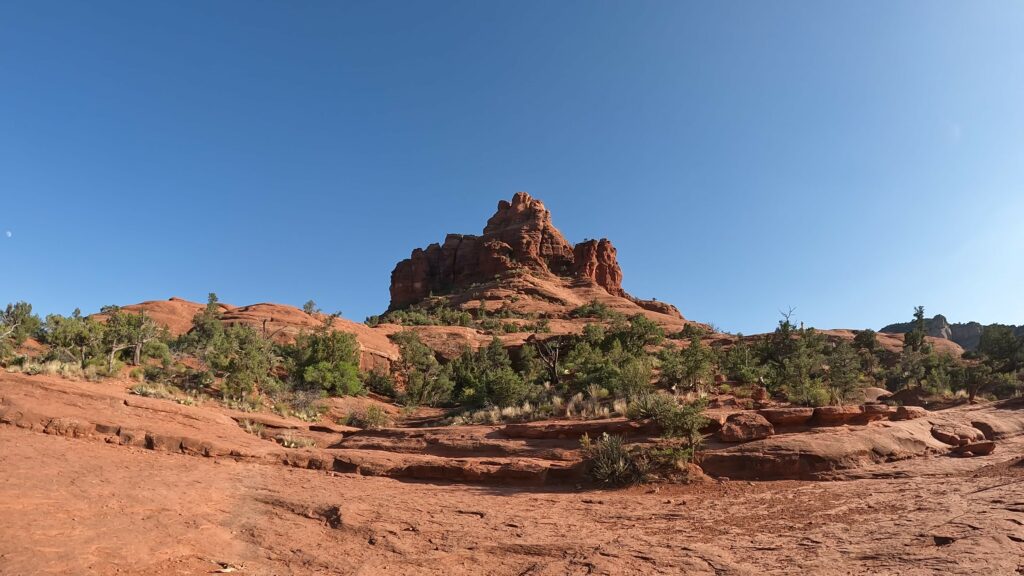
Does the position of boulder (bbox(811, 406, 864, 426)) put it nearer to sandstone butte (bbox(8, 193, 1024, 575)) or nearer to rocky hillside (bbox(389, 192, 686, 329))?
sandstone butte (bbox(8, 193, 1024, 575))

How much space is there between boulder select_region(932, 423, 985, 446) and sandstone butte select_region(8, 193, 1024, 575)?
6 centimetres

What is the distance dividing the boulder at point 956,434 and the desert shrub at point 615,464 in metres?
7.81

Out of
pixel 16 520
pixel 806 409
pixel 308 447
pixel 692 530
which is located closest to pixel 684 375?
pixel 806 409

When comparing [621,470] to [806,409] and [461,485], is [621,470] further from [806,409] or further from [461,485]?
[806,409]

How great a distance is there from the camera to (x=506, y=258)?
80375mm

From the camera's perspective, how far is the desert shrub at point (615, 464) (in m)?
10.8

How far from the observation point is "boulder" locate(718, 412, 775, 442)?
1164cm

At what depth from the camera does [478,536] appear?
294 inches

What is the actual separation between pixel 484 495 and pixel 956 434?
12034 mm

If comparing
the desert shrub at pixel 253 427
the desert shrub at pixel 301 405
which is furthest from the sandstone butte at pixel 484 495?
the desert shrub at pixel 301 405

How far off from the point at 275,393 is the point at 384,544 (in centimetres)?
2061

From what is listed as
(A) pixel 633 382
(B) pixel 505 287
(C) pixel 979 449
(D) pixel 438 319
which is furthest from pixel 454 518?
(B) pixel 505 287

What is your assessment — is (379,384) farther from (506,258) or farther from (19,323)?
(506,258)

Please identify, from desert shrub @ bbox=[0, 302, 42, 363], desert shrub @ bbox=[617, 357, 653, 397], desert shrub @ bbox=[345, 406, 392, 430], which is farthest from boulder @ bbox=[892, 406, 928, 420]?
desert shrub @ bbox=[0, 302, 42, 363]
